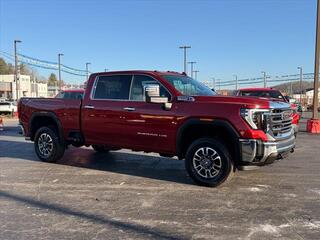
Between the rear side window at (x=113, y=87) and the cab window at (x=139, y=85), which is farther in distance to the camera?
the rear side window at (x=113, y=87)

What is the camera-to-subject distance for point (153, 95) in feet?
23.6

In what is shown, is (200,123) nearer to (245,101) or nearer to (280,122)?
(245,101)

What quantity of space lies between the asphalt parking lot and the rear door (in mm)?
684

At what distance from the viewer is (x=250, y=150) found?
6.43 m

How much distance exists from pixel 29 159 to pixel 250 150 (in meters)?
5.57

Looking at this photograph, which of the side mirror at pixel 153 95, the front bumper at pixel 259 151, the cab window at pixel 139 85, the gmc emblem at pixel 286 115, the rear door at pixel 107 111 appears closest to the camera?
the front bumper at pixel 259 151

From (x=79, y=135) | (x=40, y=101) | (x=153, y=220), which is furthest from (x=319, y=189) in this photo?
(x=40, y=101)

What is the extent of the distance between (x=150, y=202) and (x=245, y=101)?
6.94ft

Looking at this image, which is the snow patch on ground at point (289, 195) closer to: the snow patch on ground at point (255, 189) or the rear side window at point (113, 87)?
the snow patch on ground at point (255, 189)

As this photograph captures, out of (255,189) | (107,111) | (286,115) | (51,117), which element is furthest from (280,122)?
(51,117)

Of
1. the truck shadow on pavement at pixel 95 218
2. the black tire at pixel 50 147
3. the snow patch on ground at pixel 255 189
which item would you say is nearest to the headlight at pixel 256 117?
the snow patch on ground at pixel 255 189

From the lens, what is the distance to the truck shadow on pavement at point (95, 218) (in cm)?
467

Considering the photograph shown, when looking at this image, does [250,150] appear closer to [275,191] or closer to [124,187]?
[275,191]

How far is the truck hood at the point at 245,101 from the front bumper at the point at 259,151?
21.5 inches
